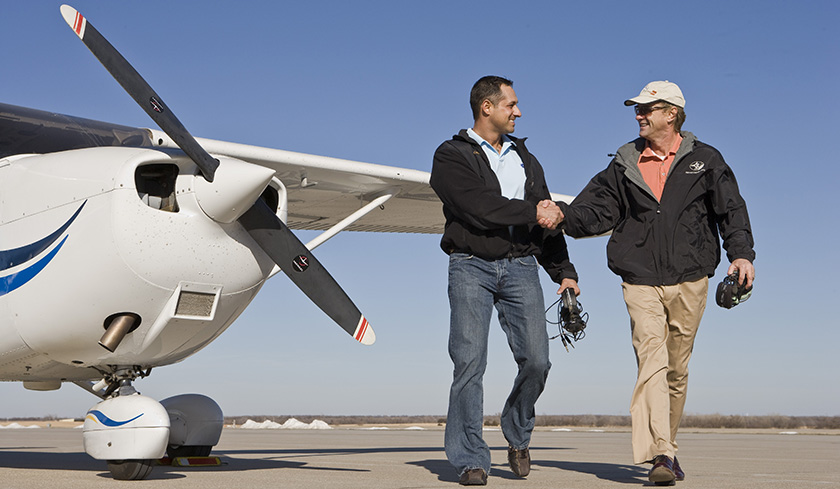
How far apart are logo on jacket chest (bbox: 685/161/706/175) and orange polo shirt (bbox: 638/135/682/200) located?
0.34 ft

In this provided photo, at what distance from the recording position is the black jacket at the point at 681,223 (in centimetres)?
505

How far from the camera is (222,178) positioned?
17.3 ft

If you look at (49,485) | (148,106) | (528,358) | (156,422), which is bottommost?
(49,485)

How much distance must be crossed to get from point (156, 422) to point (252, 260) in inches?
41.6

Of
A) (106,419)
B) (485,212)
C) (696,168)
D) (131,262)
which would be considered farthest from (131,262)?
(696,168)

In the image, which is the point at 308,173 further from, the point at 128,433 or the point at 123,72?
the point at 128,433

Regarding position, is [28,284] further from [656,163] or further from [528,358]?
[656,163]

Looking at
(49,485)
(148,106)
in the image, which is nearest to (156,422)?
(49,485)

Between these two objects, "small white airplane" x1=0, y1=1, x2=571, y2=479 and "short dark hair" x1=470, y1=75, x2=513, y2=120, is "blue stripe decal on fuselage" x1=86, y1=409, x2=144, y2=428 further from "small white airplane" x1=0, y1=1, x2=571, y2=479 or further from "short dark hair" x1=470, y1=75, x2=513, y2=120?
"short dark hair" x1=470, y1=75, x2=513, y2=120

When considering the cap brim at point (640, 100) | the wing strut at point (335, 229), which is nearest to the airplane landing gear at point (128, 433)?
the wing strut at point (335, 229)

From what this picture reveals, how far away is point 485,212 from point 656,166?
100 cm

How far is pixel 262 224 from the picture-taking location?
5594 millimetres

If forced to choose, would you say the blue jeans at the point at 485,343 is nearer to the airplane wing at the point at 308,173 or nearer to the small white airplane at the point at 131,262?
the small white airplane at the point at 131,262

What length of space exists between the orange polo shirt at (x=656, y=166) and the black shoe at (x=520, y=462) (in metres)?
1.55
